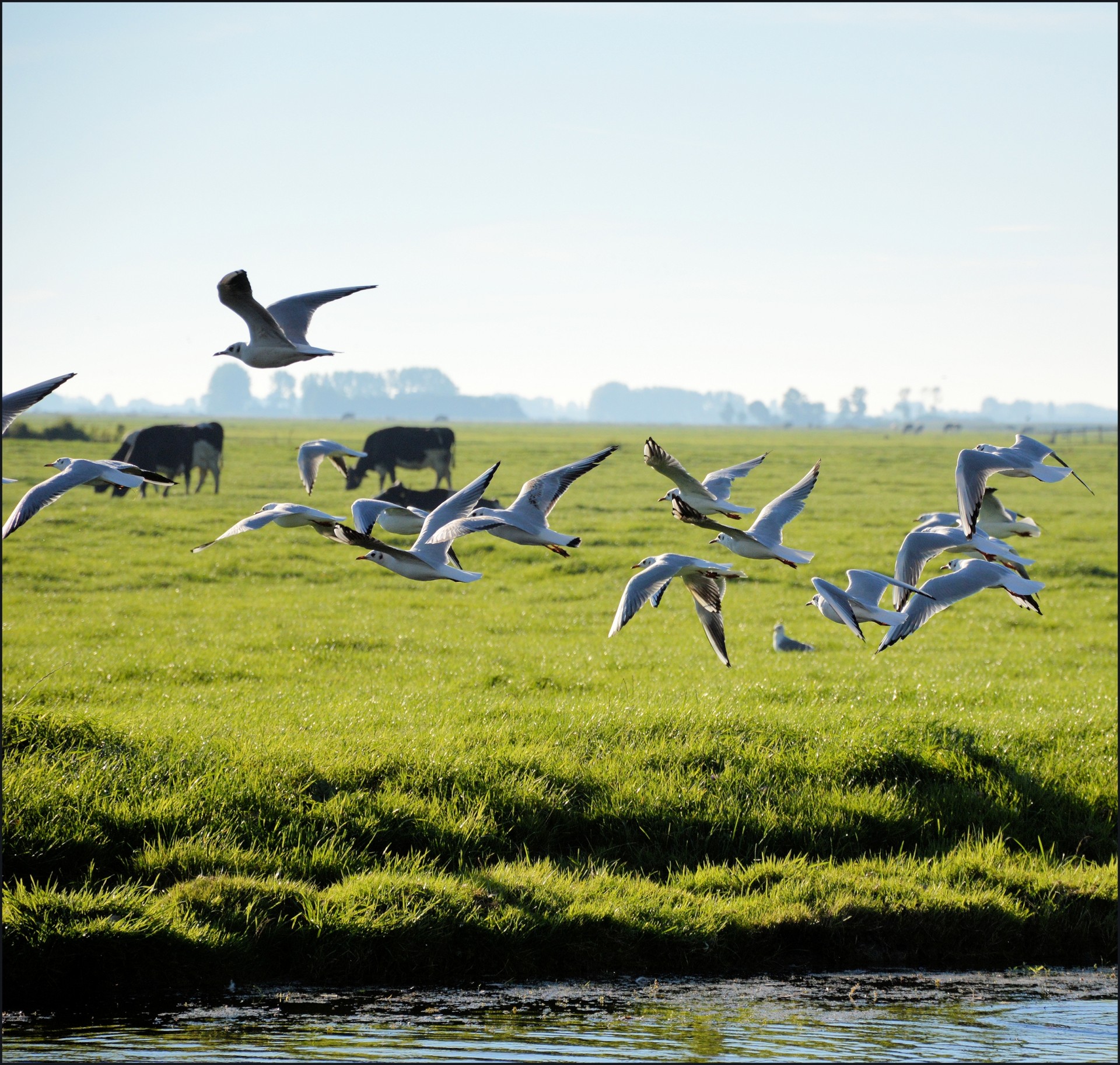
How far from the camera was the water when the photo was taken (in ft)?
24.8

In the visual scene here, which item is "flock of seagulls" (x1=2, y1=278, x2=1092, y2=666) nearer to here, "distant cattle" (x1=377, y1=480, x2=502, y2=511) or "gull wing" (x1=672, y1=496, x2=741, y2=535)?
"gull wing" (x1=672, y1=496, x2=741, y2=535)

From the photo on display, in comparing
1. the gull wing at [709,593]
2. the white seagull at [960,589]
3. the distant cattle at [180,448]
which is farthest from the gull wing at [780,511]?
the distant cattle at [180,448]

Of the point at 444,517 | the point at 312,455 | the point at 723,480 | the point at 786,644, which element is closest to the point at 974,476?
the point at 723,480

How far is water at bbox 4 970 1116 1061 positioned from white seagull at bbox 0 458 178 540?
385 centimetres

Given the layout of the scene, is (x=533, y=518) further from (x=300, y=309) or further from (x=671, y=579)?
(x=300, y=309)

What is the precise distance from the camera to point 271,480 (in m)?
39.1

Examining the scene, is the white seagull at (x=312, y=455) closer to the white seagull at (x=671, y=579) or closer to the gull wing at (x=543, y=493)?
the gull wing at (x=543, y=493)

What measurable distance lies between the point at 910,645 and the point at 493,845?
1001 cm

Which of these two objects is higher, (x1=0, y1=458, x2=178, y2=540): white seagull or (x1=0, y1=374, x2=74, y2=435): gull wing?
(x1=0, y1=374, x2=74, y2=435): gull wing

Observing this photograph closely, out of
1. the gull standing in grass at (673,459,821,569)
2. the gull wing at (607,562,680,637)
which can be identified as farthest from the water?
the gull standing in grass at (673,459,821,569)

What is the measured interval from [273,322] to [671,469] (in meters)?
2.57

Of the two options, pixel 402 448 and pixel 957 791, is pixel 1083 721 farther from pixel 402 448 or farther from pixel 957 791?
pixel 402 448

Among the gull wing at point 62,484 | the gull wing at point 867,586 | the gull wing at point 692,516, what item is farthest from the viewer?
the gull wing at point 867,586

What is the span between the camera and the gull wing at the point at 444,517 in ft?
20.6
